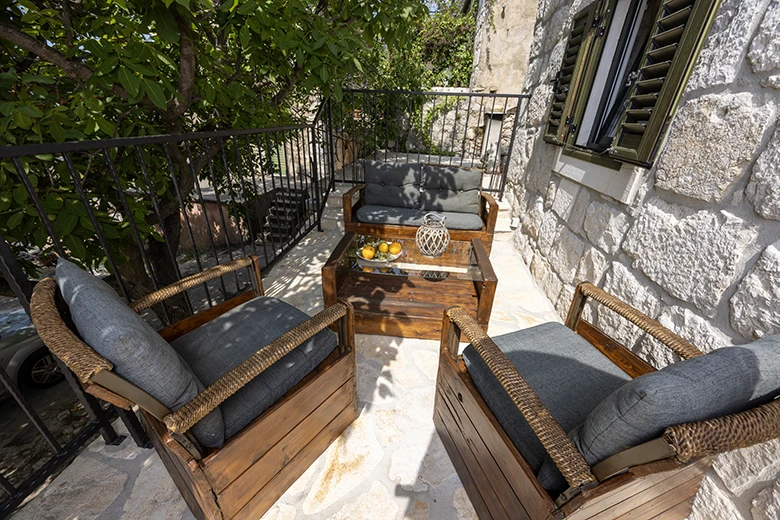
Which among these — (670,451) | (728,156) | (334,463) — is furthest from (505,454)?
(728,156)

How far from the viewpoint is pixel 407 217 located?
3289 mm

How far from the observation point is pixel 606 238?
6.74 feet

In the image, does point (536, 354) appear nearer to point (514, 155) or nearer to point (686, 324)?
point (686, 324)

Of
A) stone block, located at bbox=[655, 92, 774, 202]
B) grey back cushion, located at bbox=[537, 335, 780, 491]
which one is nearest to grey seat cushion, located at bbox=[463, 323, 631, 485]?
grey back cushion, located at bbox=[537, 335, 780, 491]

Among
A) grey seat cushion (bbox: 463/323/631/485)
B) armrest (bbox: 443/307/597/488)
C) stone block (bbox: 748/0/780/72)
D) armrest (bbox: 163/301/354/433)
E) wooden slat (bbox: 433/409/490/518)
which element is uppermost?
stone block (bbox: 748/0/780/72)

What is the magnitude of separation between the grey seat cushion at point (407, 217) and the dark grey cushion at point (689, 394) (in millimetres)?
2493

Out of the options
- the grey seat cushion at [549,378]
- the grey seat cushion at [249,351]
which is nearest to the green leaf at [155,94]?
the grey seat cushion at [249,351]

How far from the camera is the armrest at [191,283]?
133 cm

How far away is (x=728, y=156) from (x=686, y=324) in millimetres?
772

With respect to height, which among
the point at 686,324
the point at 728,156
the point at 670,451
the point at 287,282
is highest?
the point at 728,156

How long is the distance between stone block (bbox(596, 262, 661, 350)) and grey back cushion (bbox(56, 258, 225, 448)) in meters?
2.07

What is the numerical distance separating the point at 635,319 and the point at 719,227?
0.57 metres

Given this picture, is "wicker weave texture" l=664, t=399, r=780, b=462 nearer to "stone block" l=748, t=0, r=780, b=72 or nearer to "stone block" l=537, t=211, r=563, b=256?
"stone block" l=748, t=0, r=780, b=72

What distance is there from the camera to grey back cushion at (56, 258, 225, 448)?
0.75m
